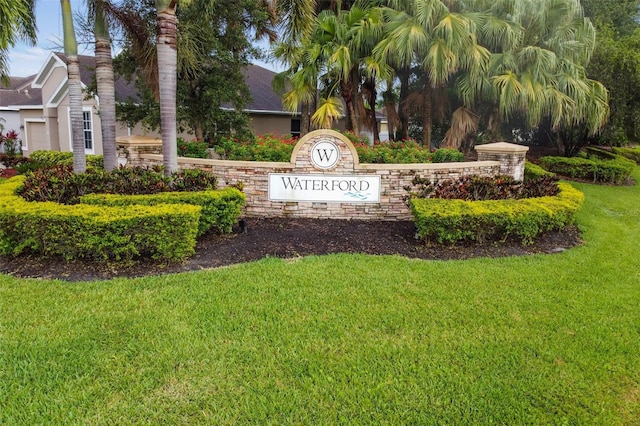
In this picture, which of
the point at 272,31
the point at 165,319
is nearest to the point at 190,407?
the point at 165,319

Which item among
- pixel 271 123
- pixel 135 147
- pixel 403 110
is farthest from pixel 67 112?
pixel 403 110

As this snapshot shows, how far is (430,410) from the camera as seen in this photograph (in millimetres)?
3012

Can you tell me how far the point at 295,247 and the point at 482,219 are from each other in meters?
2.86

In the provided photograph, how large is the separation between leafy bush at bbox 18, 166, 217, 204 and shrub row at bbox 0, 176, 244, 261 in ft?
2.74

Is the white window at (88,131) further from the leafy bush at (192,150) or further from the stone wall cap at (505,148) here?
the stone wall cap at (505,148)

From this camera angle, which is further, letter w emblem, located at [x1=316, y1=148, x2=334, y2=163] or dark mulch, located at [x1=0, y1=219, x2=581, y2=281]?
letter w emblem, located at [x1=316, y1=148, x2=334, y2=163]

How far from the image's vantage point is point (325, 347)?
148 inches

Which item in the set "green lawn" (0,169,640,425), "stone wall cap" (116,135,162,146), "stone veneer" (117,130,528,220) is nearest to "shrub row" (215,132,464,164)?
"stone veneer" (117,130,528,220)

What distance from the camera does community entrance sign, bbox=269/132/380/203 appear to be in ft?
26.7

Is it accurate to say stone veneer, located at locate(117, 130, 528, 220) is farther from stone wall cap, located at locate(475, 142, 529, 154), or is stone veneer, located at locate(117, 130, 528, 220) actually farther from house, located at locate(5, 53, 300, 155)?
house, located at locate(5, 53, 300, 155)

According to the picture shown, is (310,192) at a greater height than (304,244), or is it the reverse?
(310,192)

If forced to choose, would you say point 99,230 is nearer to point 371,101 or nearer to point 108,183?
point 108,183

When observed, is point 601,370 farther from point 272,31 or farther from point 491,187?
point 272,31

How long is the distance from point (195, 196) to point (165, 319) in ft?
9.25
